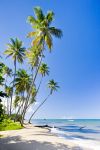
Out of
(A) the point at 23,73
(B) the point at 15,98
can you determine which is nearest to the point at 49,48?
(A) the point at 23,73

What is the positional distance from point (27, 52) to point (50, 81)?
22537mm

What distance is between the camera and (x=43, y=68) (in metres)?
56.0

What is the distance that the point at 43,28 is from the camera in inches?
1302

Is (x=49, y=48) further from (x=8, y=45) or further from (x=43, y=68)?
(x=43, y=68)

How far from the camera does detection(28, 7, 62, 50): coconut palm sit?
33.2 m

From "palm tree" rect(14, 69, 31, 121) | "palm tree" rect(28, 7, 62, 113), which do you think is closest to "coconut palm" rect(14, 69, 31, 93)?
"palm tree" rect(14, 69, 31, 121)

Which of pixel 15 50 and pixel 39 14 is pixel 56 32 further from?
pixel 15 50

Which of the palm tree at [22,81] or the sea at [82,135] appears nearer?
the sea at [82,135]

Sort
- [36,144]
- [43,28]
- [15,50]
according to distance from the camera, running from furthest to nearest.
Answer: [15,50], [43,28], [36,144]

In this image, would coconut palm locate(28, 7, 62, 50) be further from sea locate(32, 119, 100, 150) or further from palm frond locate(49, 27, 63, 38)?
sea locate(32, 119, 100, 150)

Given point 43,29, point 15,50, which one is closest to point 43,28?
point 43,29

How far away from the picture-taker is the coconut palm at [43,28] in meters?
33.2

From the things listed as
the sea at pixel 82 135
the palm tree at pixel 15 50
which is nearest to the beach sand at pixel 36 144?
the sea at pixel 82 135

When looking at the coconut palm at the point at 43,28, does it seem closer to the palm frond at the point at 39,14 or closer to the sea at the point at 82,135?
the palm frond at the point at 39,14
